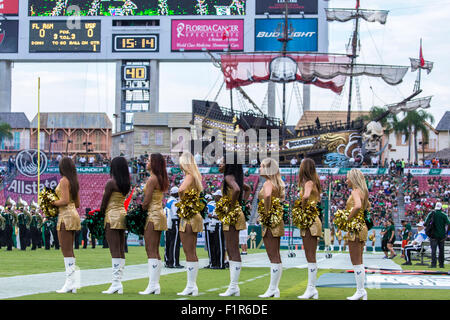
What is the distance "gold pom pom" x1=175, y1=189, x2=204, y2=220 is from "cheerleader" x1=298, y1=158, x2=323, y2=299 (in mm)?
1412

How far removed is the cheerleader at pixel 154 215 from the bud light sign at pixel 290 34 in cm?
5508

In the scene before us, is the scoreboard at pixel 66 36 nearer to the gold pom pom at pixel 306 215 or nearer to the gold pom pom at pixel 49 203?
the gold pom pom at pixel 49 203

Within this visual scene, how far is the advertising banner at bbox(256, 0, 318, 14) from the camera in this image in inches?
2520

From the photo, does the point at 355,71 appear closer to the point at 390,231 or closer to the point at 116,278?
the point at 390,231

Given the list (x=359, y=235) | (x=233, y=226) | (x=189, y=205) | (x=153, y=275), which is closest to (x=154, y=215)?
(x=189, y=205)

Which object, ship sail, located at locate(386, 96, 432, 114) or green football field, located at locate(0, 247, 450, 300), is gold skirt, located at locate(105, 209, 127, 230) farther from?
ship sail, located at locate(386, 96, 432, 114)

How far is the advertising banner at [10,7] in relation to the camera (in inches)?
2697

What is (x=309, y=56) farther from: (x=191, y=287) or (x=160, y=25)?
(x=191, y=287)

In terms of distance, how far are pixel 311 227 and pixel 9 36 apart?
208 feet

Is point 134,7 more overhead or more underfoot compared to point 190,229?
more overhead

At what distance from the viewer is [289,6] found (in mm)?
63781

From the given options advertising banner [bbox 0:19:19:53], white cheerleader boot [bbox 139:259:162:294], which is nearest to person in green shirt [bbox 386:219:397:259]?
white cheerleader boot [bbox 139:259:162:294]

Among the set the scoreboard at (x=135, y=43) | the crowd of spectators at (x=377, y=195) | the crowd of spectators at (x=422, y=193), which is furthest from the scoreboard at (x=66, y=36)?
the crowd of spectators at (x=422, y=193)

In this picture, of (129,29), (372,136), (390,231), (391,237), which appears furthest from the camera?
(129,29)
